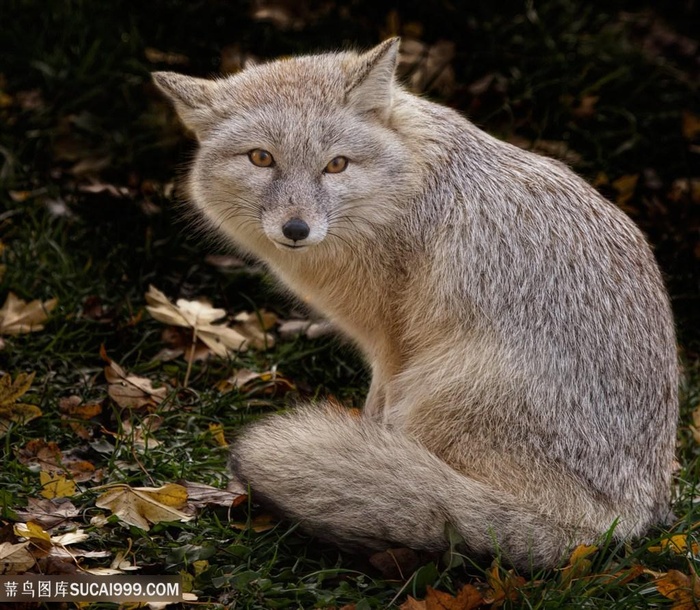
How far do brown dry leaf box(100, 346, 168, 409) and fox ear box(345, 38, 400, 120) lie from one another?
84.0 inches

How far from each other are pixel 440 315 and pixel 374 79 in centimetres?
126

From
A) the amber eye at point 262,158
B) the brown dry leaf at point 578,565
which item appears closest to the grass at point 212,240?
the brown dry leaf at point 578,565

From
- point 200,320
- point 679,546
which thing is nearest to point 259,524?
point 679,546

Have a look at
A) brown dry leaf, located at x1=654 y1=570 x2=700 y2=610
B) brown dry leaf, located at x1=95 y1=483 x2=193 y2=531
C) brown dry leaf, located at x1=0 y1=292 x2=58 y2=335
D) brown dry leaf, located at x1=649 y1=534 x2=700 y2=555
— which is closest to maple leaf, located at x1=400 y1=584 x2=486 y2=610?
brown dry leaf, located at x1=654 y1=570 x2=700 y2=610

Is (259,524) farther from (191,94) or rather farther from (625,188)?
(625,188)

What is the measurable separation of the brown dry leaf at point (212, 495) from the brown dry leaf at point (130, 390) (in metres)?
0.92

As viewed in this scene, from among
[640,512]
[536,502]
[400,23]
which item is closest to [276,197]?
[536,502]

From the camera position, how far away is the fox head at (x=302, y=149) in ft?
14.8

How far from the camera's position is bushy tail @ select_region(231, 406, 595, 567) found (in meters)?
3.88

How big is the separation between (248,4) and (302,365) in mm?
3678

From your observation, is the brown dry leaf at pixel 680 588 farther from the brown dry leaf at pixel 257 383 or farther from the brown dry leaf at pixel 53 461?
the brown dry leaf at pixel 53 461

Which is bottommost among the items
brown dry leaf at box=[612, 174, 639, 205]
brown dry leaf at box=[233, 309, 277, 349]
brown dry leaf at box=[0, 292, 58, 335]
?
brown dry leaf at box=[233, 309, 277, 349]

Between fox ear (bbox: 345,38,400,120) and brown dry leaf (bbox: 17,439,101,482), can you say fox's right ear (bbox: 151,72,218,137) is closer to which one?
fox ear (bbox: 345,38,400,120)

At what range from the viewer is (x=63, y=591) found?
3660 millimetres
